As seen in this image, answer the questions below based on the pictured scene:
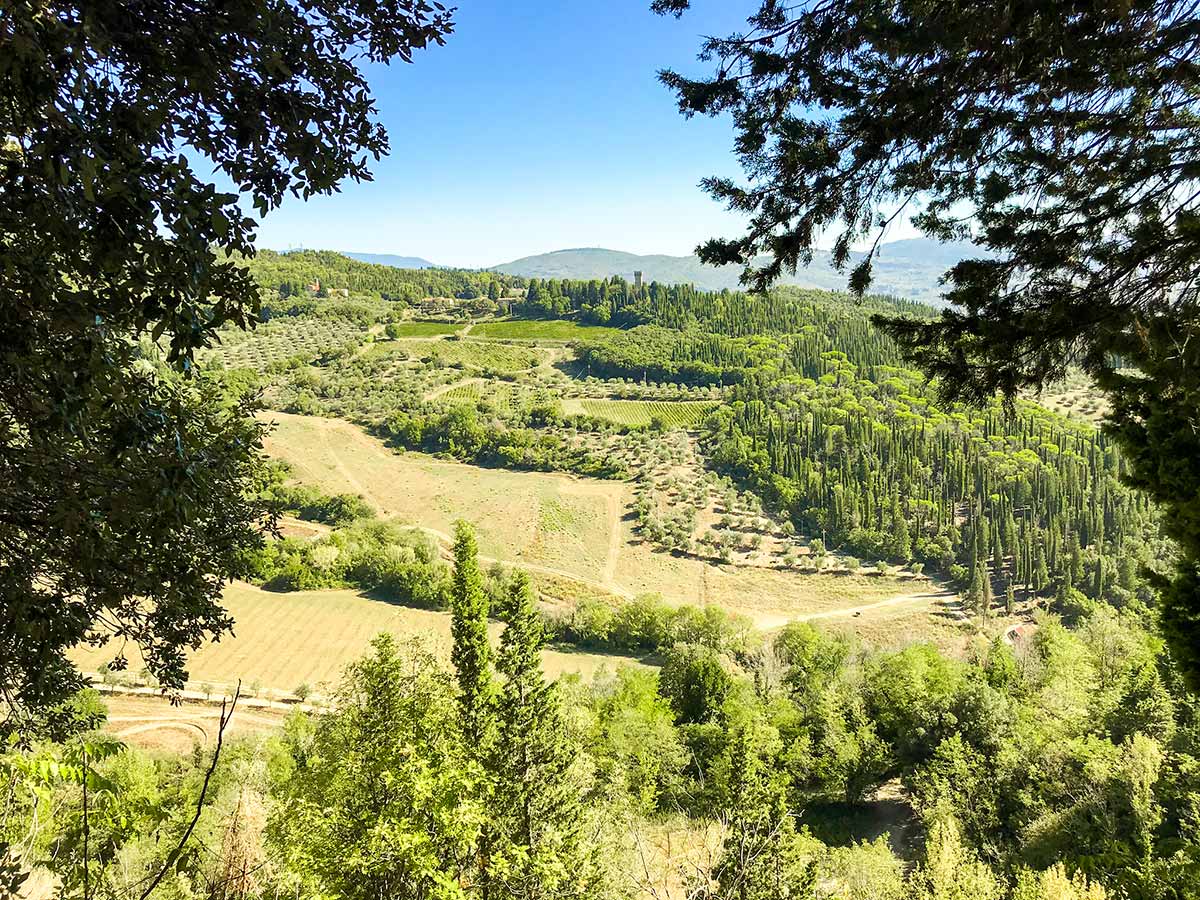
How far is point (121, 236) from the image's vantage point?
2158 mm

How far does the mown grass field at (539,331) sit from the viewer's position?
12631 centimetres

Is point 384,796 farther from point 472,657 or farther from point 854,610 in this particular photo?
point 854,610

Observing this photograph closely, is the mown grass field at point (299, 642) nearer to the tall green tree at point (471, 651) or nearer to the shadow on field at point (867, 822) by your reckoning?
the shadow on field at point (867, 822)

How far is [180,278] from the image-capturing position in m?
2.15

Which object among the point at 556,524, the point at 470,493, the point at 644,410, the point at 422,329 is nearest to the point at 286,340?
the point at 422,329

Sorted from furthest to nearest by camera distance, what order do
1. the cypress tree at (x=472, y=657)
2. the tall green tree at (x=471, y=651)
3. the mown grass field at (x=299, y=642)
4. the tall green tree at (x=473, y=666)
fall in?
the mown grass field at (x=299, y=642) < the tall green tree at (x=471, y=651) < the cypress tree at (x=472, y=657) < the tall green tree at (x=473, y=666)

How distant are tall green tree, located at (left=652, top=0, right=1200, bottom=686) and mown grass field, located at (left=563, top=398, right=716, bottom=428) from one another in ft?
268

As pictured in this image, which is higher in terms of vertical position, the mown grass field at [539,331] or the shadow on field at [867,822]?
the mown grass field at [539,331]

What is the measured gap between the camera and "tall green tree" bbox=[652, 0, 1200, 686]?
A: 10.7 ft

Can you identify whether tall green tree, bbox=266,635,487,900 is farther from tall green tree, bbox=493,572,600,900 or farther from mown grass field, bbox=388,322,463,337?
mown grass field, bbox=388,322,463,337

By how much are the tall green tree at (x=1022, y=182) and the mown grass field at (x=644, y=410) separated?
8159cm

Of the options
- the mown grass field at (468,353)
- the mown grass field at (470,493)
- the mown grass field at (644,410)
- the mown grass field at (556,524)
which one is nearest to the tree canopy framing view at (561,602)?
the mown grass field at (556,524)

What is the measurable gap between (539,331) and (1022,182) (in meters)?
130

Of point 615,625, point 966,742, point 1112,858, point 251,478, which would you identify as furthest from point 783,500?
point 251,478
